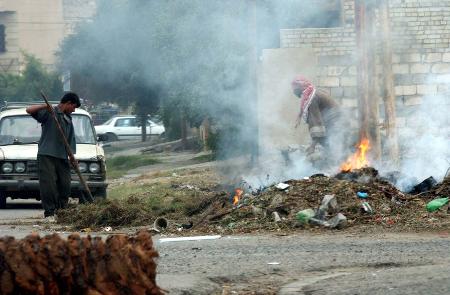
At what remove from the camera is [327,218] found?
11.2 m

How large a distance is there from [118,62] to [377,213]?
2641 cm

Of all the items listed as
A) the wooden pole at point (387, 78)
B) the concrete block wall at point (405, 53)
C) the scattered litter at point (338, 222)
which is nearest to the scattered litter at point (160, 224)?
the scattered litter at point (338, 222)

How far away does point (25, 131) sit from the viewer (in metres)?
17.4

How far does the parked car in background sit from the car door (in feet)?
103

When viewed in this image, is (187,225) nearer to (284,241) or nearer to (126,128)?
(284,241)

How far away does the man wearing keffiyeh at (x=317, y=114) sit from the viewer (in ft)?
51.2

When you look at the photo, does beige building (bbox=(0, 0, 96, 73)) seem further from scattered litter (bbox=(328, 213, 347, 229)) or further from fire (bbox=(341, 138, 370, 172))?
scattered litter (bbox=(328, 213, 347, 229))

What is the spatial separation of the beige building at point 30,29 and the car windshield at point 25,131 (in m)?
44.1

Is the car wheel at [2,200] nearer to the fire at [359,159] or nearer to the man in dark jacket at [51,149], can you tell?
Result: the man in dark jacket at [51,149]

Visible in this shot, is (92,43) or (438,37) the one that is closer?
(438,37)

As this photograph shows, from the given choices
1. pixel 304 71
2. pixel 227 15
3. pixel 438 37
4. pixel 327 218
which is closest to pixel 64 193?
pixel 327 218

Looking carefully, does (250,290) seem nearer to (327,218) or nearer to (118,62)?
(327,218)

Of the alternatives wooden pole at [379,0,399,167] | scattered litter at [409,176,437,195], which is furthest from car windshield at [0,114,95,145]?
scattered litter at [409,176,437,195]

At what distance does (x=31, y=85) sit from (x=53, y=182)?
36.8 meters
